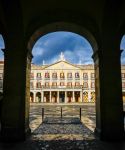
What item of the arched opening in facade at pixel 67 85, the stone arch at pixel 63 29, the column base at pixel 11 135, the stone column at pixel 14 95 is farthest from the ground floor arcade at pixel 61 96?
the column base at pixel 11 135

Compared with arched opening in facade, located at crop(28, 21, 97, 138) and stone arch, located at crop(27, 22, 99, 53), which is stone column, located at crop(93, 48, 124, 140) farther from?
arched opening in facade, located at crop(28, 21, 97, 138)

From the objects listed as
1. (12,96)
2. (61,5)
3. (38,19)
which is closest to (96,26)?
(61,5)

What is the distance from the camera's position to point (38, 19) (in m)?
7.82

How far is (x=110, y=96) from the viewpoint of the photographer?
714cm

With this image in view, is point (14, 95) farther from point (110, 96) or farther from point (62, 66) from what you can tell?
point (62, 66)

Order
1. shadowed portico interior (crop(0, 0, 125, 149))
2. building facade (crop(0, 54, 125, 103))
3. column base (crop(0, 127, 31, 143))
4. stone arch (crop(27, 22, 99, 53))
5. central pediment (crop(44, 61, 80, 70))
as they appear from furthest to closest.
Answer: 1. central pediment (crop(44, 61, 80, 70))
2. building facade (crop(0, 54, 125, 103))
3. stone arch (crop(27, 22, 99, 53))
4. shadowed portico interior (crop(0, 0, 125, 149))
5. column base (crop(0, 127, 31, 143))

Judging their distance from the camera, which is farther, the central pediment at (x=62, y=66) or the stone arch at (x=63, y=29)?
the central pediment at (x=62, y=66)

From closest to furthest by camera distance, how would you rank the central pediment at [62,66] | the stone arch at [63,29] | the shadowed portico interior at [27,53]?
the shadowed portico interior at [27,53], the stone arch at [63,29], the central pediment at [62,66]

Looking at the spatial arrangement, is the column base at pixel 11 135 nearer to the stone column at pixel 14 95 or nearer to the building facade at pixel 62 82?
the stone column at pixel 14 95

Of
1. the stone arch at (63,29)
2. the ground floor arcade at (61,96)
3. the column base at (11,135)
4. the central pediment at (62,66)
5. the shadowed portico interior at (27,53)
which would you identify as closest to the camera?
the column base at (11,135)

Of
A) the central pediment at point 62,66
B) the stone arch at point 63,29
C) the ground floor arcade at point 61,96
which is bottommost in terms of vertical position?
the ground floor arcade at point 61,96

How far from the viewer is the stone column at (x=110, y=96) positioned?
6.97m

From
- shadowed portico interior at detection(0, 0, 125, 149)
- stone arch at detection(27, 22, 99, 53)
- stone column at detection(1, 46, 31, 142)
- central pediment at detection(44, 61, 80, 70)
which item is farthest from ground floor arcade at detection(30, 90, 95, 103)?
stone column at detection(1, 46, 31, 142)

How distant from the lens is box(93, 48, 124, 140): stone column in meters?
6.97
